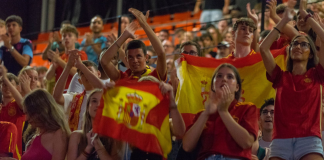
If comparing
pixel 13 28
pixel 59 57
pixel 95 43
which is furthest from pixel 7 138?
pixel 95 43

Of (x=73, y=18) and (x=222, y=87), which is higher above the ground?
(x=73, y=18)

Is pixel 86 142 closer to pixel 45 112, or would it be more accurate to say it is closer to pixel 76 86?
pixel 45 112

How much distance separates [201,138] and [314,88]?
1.10 m

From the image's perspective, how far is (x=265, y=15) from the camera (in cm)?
754

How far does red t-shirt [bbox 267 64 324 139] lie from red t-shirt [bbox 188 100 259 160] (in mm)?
455

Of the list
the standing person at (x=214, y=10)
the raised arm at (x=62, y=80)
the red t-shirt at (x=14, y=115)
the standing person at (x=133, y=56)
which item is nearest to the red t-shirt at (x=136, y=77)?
the standing person at (x=133, y=56)

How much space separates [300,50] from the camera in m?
4.47

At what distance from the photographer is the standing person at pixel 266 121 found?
5078mm

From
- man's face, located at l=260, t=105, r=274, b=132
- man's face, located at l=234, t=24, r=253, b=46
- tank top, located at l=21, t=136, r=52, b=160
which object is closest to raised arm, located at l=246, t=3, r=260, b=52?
man's face, located at l=234, t=24, r=253, b=46

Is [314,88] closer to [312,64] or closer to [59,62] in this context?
[312,64]

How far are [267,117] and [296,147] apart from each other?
910mm

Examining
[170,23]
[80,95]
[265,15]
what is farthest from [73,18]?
[80,95]

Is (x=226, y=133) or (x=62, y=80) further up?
(x=62, y=80)

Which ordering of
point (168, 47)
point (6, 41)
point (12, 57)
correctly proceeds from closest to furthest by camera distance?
point (6, 41) < point (12, 57) < point (168, 47)
